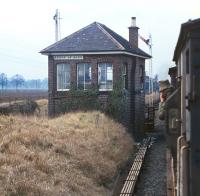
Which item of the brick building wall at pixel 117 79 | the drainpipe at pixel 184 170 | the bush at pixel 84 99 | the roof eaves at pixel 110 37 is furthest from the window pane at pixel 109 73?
the drainpipe at pixel 184 170

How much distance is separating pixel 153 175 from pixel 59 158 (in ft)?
16.8

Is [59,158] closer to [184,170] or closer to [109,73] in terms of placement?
[184,170]

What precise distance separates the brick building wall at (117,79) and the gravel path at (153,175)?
434cm

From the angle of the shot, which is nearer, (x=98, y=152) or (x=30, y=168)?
(x=30, y=168)

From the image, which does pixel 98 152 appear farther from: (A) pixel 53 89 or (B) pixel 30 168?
(A) pixel 53 89

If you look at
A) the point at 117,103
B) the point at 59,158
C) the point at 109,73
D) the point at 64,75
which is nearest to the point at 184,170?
the point at 59,158

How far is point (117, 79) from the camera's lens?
25.4 metres

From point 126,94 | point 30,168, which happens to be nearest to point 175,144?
point 30,168

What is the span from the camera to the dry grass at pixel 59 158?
355 inches

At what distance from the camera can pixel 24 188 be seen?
8.34 metres

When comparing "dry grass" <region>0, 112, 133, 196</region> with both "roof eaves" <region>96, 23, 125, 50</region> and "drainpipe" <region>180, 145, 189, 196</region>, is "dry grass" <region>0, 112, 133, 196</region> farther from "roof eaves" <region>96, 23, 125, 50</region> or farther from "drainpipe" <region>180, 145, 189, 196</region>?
"roof eaves" <region>96, 23, 125, 50</region>

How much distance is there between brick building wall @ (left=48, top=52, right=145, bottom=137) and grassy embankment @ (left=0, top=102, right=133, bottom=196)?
6.64m

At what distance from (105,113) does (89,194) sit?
14032mm

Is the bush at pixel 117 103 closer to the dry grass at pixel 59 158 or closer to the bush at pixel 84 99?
the bush at pixel 84 99
